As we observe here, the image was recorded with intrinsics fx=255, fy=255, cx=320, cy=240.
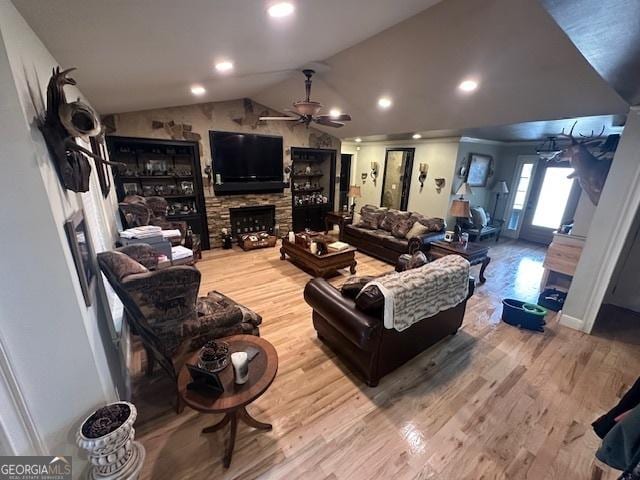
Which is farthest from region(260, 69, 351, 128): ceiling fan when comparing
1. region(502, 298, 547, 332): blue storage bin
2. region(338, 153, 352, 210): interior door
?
region(338, 153, 352, 210): interior door

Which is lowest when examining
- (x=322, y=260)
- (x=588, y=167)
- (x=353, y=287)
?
(x=322, y=260)

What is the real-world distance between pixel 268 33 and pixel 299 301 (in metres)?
2.98

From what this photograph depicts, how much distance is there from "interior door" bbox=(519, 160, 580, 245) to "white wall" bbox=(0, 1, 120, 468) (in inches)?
321

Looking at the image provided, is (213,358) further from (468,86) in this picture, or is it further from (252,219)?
(252,219)

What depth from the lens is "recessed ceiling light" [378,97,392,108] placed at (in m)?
→ 4.05

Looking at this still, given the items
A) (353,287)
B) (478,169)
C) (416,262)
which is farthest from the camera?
(478,169)

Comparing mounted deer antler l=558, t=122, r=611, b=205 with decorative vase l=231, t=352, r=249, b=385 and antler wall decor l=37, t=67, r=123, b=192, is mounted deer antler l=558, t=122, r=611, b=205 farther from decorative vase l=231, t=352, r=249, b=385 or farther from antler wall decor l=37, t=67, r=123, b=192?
antler wall decor l=37, t=67, r=123, b=192

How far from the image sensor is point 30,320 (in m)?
1.14

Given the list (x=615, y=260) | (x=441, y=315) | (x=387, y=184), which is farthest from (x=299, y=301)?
(x=387, y=184)

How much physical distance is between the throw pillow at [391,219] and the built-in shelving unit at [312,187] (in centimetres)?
221

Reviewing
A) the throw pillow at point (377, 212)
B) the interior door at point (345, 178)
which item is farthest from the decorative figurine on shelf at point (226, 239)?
the interior door at point (345, 178)

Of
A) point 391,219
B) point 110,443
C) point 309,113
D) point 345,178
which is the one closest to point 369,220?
point 391,219

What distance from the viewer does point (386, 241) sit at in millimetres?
4914

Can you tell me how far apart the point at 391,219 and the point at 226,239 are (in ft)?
11.7
